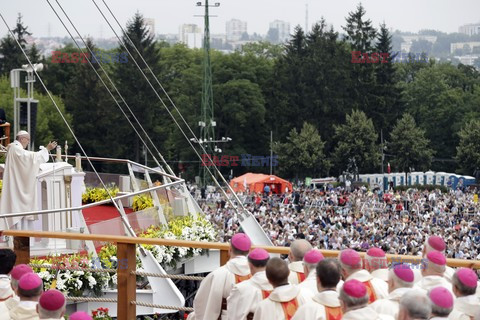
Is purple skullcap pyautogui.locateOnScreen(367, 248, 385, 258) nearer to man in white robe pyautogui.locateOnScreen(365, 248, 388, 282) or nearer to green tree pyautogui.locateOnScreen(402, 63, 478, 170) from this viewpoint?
man in white robe pyautogui.locateOnScreen(365, 248, 388, 282)

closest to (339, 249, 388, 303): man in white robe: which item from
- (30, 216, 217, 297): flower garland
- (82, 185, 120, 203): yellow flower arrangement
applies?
(30, 216, 217, 297): flower garland

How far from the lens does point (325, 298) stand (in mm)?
7473

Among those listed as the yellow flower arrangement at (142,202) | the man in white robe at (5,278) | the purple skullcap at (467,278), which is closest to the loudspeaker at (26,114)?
the yellow flower arrangement at (142,202)

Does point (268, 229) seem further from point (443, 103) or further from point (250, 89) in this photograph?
point (443, 103)

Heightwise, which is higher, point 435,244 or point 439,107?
point 435,244

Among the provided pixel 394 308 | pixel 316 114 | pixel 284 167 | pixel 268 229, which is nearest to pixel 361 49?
pixel 316 114

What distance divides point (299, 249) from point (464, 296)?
62.8 inches

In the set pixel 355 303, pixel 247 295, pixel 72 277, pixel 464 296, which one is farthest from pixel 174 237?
pixel 355 303

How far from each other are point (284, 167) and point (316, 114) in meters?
7.47

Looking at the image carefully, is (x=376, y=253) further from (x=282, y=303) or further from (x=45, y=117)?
(x=45, y=117)

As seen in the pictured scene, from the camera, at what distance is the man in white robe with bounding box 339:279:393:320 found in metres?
6.87

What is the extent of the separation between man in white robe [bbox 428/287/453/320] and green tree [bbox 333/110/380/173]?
73432 millimetres

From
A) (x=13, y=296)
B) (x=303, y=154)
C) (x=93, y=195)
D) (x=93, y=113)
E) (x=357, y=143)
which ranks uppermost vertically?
(x=13, y=296)

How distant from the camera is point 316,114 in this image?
3398 inches
